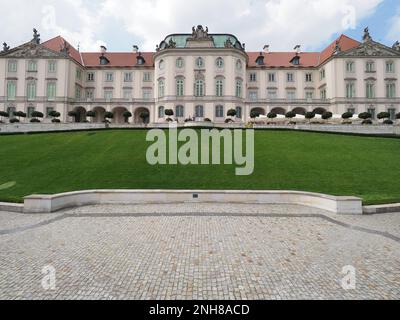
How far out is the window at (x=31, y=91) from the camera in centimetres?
4947

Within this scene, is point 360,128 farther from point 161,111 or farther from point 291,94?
point 161,111

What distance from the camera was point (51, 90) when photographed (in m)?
49.6

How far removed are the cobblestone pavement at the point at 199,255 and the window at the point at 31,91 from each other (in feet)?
163

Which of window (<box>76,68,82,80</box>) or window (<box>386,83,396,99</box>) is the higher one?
window (<box>76,68,82,80</box>)

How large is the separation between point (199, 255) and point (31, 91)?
57665 millimetres

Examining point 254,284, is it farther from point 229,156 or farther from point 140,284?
point 229,156

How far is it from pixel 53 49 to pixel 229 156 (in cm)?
5071

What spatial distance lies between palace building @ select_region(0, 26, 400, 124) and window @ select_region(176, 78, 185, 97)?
0.64ft

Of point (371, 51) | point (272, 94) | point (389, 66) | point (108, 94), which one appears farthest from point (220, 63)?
point (389, 66)

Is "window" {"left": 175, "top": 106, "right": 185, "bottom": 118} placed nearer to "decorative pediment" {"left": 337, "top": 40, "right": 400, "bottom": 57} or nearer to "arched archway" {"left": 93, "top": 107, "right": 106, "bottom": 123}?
"arched archway" {"left": 93, "top": 107, "right": 106, "bottom": 123}

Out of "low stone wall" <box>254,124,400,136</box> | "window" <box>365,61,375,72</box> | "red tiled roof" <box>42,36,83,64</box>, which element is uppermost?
"red tiled roof" <box>42,36,83,64</box>

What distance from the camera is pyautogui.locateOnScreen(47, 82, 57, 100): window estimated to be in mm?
49406

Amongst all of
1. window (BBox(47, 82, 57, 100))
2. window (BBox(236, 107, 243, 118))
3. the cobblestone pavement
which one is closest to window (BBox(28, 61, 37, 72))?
window (BBox(47, 82, 57, 100))

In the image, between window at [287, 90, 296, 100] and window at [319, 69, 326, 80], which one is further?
window at [287, 90, 296, 100]
